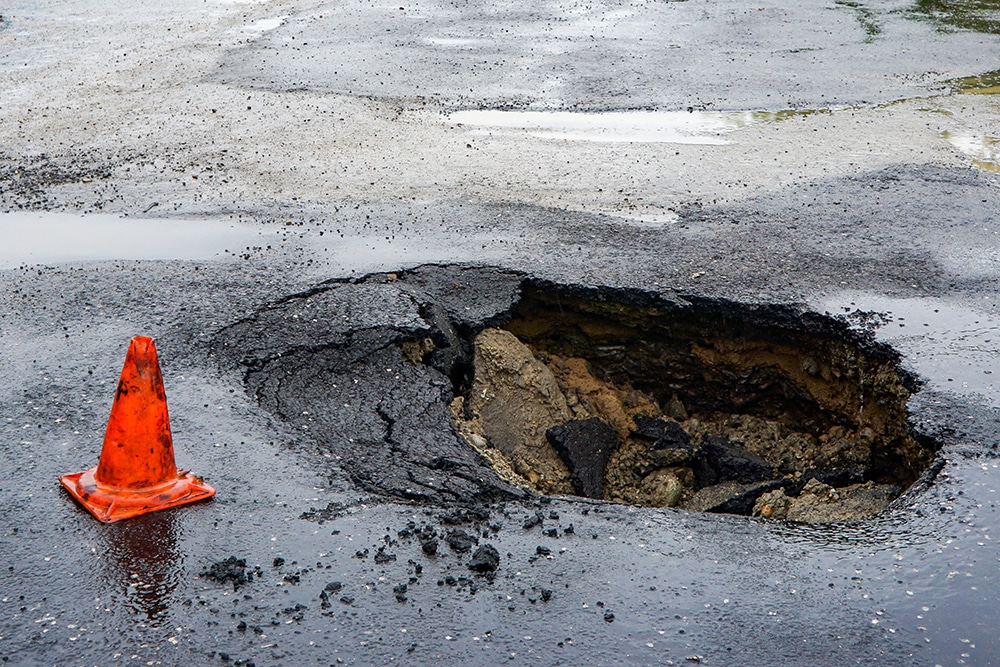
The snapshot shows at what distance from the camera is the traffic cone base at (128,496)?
157 inches

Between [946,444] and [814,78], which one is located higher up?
[814,78]

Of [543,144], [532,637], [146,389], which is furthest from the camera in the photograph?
[543,144]

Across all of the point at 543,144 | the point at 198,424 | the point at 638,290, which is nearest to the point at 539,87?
the point at 543,144

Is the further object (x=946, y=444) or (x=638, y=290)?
(x=638, y=290)

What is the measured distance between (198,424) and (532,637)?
2.15 m

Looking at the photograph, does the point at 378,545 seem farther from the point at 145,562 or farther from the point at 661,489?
the point at 661,489

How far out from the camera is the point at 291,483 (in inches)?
165

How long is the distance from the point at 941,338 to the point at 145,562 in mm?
4357

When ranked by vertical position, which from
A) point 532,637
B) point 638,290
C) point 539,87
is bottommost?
point 532,637

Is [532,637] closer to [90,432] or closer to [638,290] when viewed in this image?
[90,432]

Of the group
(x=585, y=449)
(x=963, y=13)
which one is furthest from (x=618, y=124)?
(x=963, y=13)

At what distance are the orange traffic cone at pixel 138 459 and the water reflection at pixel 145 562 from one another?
10cm

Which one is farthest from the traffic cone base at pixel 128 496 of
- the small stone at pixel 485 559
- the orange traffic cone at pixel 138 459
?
the small stone at pixel 485 559

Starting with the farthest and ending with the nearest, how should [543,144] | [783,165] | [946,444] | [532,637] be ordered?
1. [543,144]
2. [783,165]
3. [946,444]
4. [532,637]
